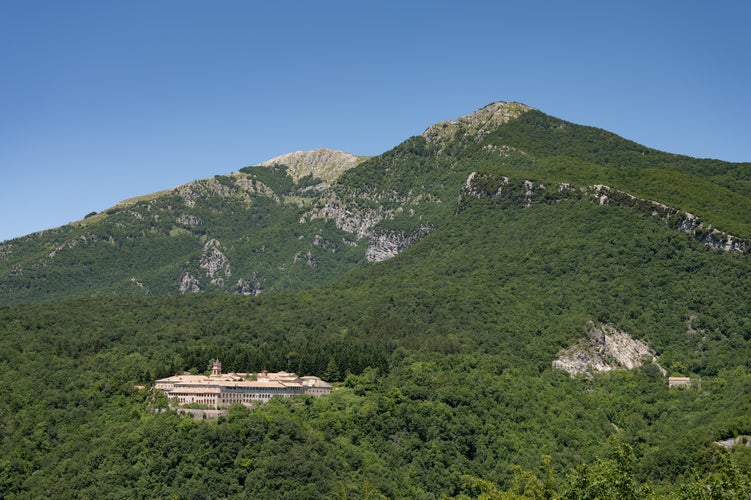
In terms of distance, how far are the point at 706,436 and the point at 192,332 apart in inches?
3470

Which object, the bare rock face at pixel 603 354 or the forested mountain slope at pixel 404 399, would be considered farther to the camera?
the bare rock face at pixel 603 354

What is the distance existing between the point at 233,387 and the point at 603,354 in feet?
224

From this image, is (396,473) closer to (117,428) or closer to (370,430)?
(370,430)

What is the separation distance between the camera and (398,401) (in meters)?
150

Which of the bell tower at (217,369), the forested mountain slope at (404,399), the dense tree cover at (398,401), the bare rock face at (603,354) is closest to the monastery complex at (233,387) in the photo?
the bell tower at (217,369)

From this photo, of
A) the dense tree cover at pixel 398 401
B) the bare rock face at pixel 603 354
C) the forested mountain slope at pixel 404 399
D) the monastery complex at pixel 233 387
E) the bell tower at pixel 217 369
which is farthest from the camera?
the bare rock face at pixel 603 354

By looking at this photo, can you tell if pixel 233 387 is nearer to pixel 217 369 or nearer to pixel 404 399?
pixel 217 369

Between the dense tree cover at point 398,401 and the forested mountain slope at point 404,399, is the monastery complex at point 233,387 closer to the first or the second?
the forested mountain slope at point 404,399

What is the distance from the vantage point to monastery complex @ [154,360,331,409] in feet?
457

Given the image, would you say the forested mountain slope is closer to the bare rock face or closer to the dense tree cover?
the dense tree cover

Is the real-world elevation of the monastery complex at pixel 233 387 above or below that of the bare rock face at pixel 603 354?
above

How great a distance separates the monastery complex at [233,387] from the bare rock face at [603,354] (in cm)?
4746

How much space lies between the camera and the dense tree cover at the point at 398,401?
128000 mm

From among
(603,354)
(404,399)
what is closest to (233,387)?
(404,399)
